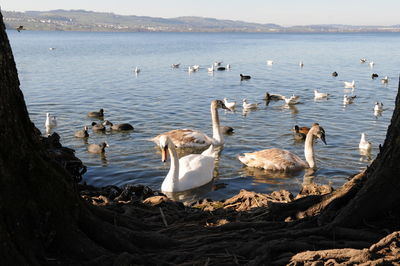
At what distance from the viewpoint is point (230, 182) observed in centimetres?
1473

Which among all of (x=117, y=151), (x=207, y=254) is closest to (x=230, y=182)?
(x=117, y=151)

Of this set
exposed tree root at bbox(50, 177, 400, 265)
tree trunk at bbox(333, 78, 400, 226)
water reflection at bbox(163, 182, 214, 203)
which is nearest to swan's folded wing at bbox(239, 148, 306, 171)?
water reflection at bbox(163, 182, 214, 203)

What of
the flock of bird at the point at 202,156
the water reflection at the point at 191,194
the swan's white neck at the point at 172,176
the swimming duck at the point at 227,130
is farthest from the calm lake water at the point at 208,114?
the swan's white neck at the point at 172,176

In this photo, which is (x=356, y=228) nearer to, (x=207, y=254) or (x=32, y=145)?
(x=207, y=254)

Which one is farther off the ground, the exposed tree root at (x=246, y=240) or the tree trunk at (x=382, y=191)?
the tree trunk at (x=382, y=191)

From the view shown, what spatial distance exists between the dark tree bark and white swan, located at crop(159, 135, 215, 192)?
6034 mm

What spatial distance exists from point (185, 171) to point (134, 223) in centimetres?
709

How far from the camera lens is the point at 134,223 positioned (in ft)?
22.3

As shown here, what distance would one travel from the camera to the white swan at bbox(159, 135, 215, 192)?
13106mm

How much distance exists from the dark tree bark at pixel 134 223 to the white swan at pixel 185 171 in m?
6.03

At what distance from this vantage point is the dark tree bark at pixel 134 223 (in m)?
4.68

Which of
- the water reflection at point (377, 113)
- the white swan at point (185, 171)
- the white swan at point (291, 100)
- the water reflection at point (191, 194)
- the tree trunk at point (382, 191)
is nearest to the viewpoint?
the tree trunk at point (382, 191)

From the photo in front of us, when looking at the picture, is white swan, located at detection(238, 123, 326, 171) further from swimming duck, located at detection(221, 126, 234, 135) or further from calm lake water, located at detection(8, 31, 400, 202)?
swimming duck, located at detection(221, 126, 234, 135)

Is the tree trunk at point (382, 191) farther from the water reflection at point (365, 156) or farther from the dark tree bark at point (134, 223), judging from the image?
the water reflection at point (365, 156)
